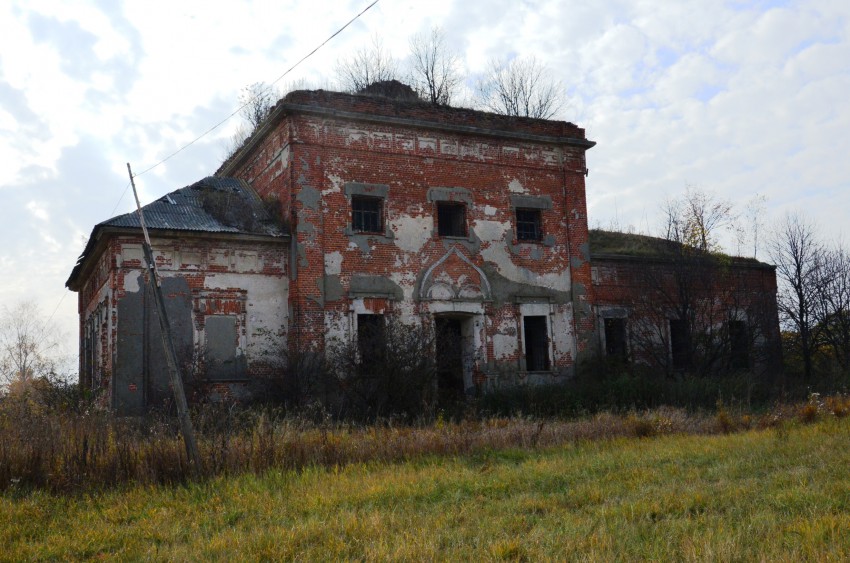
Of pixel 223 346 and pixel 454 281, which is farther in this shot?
pixel 454 281

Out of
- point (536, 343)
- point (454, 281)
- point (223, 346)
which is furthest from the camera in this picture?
point (536, 343)

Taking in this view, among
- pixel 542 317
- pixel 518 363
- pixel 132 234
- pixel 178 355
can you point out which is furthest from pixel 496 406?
pixel 132 234

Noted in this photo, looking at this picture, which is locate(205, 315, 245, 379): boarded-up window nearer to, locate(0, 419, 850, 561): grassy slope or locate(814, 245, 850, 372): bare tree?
locate(0, 419, 850, 561): grassy slope

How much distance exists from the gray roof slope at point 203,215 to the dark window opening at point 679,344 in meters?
12.0

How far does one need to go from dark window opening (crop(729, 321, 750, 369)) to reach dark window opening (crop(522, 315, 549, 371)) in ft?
19.3

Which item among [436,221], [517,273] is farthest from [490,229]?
[436,221]

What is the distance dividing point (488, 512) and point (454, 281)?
12455 mm

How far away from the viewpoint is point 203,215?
18.2 meters

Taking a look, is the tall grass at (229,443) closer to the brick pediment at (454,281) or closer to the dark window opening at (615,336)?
the brick pediment at (454,281)

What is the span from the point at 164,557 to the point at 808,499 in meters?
5.78

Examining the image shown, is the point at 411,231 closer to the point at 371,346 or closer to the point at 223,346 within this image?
the point at 371,346

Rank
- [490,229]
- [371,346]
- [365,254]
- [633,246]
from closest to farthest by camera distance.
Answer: [371,346] < [365,254] < [490,229] < [633,246]

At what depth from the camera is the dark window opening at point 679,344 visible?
2197cm

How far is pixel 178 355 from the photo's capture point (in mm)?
16625
